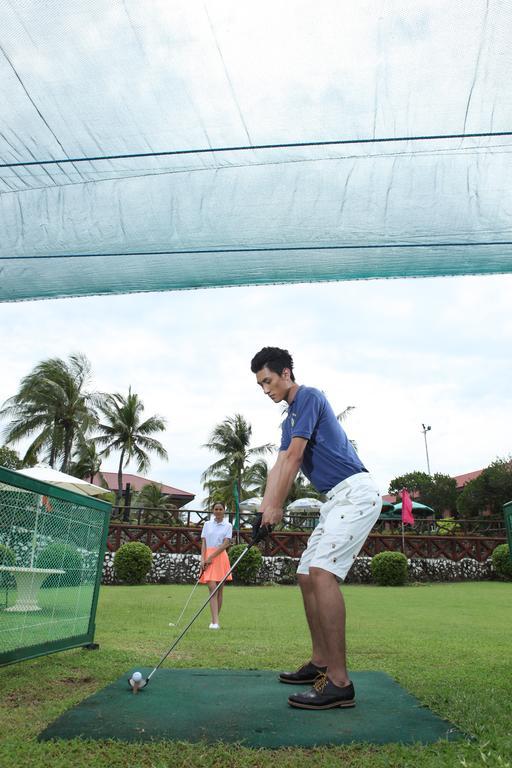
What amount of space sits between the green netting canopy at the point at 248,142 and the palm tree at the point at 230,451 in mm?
38294

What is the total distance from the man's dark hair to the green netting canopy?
1.87ft

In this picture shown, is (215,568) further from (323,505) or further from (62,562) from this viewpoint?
(323,505)

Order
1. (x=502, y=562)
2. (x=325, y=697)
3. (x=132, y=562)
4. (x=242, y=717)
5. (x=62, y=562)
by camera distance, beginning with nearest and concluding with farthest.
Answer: (x=242, y=717), (x=325, y=697), (x=62, y=562), (x=132, y=562), (x=502, y=562)

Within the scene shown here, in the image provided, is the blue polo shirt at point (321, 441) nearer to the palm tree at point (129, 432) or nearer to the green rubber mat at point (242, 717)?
the green rubber mat at point (242, 717)

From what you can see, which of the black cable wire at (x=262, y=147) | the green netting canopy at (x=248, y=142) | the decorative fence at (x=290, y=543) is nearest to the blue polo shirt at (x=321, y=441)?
the green netting canopy at (x=248, y=142)

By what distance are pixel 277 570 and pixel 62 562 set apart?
15.0 m

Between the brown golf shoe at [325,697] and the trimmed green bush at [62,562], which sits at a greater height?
the trimmed green bush at [62,562]

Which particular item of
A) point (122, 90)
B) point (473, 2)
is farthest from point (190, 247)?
point (473, 2)

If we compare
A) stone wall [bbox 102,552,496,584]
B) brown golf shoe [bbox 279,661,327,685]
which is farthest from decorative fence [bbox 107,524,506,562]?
brown golf shoe [bbox 279,661,327,685]

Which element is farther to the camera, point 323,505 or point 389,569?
point 389,569

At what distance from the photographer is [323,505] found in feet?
11.0

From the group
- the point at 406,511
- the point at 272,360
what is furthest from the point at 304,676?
the point at 406,511

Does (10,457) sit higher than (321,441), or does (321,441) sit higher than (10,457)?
(10,457)

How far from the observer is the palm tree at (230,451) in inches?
1658
